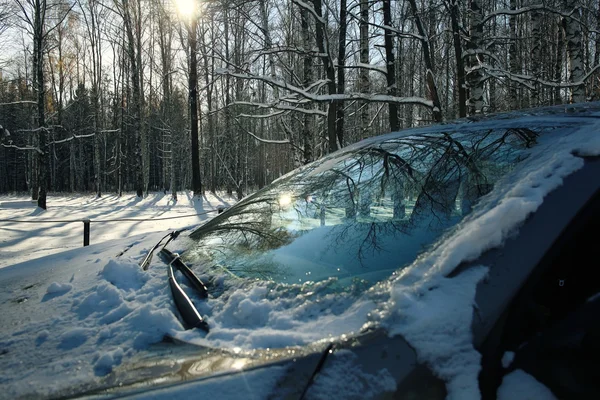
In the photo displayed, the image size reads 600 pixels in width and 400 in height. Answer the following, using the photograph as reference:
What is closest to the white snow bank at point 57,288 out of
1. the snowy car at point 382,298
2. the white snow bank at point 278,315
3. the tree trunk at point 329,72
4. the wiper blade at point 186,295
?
the snowy car at point 382,298

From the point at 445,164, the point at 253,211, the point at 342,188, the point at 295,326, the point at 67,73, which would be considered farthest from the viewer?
the point at 67,73

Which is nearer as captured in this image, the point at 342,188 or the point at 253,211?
the point at 342,188

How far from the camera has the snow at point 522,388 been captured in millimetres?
803

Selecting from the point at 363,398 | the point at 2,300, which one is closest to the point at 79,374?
the point at 363,398

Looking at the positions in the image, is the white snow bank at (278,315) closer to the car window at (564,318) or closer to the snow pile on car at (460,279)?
the snow pile on car at (460,279)

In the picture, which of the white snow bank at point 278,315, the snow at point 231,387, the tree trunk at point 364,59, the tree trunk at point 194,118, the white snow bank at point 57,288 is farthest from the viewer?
the tree trunk at point 194,118

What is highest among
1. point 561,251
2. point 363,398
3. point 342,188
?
point 342,188

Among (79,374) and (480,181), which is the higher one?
(480,181)

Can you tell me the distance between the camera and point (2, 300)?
1.56m

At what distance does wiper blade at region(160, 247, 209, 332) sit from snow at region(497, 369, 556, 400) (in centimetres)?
77

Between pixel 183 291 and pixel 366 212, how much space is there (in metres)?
0.80

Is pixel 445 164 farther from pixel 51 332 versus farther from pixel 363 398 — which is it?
pixel 51 332

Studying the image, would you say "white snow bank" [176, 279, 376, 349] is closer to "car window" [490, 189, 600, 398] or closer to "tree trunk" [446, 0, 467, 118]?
"car window" [490, 189, 600, 398]

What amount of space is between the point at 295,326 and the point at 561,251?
2.41ft
